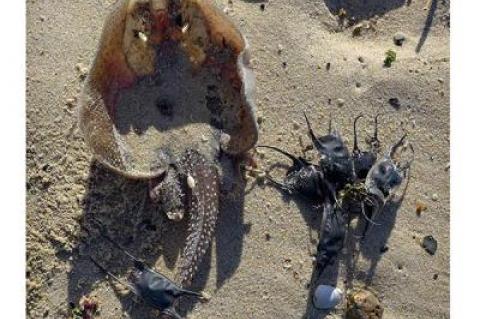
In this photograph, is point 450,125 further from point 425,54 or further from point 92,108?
point 92,108

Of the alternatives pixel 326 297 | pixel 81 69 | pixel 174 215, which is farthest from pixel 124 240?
pixel 326 297

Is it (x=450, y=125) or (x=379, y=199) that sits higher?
(x=450, y=125)

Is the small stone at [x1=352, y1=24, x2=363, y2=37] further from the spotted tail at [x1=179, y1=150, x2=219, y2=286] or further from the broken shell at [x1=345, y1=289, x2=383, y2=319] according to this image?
the broken shell at [x1=345, y1=289, x2=383, y2=319]

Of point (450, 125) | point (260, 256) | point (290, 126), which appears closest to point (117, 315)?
point (260, 256)

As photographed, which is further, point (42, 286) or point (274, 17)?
point (274, 17)

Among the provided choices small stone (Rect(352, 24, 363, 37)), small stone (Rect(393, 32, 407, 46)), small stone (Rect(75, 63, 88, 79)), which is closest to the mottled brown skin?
small stone (Rect(75, 63, 88, 79))

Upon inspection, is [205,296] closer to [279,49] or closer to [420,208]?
[420,208]

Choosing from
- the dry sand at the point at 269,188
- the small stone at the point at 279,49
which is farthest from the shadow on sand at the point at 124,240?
the small stone at the point at 279,49

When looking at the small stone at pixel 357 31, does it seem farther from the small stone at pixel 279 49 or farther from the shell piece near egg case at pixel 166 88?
the shell piece near egg case at pixel 166 88
